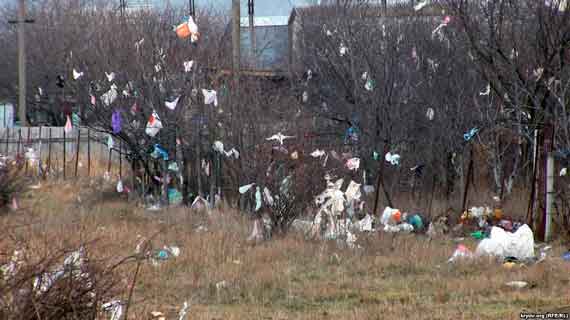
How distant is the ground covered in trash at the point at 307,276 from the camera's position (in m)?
6.96

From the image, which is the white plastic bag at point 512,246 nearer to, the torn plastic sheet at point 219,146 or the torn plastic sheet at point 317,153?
the torn plastic sheet at point 317,153

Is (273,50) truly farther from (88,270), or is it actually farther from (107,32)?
(88,270)

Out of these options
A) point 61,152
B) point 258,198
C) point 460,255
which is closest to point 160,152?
point 258,198

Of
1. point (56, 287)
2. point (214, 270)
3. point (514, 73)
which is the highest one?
point (514, 73)

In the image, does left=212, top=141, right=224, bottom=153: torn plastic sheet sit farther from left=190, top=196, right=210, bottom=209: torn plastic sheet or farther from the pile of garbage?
the pile of garbage

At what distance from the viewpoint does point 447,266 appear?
890 cm

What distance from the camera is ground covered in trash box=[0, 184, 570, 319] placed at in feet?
22.9

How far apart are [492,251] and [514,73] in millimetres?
3395

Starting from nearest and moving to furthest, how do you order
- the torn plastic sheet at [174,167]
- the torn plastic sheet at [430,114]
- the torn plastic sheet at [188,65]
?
1. the torn plastic sheet at [430,114]
2. the torn plastic sheet at [188,65]
3. the torn plastic sheet at [174,167]

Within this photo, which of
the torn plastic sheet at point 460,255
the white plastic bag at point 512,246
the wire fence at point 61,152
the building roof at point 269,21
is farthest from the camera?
the building roof at point 269,21

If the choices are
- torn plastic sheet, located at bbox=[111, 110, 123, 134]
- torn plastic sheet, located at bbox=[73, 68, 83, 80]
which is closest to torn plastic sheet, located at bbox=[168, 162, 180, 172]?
torn plastic sheet, located at bbox=[111, 110, 123, 134]

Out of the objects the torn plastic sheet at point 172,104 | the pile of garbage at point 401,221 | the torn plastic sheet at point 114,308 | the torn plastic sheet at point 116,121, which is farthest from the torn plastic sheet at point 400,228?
the torn plastic sheet at point 114,308

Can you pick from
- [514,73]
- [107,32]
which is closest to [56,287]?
[514,73]

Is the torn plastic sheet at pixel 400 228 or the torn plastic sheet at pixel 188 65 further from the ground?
the torn plastic sheet at pixel 188 65
